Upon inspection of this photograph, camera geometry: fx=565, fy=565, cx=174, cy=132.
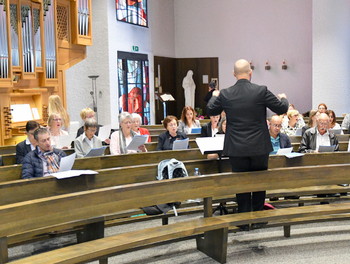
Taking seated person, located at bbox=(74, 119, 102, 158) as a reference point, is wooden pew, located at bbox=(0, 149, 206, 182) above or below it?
below

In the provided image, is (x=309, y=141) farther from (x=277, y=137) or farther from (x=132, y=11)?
(x=132, y=11)

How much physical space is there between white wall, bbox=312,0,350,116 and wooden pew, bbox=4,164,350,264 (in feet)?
33.7

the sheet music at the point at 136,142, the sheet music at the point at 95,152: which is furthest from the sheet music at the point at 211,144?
the sheet music at the point at 136,142

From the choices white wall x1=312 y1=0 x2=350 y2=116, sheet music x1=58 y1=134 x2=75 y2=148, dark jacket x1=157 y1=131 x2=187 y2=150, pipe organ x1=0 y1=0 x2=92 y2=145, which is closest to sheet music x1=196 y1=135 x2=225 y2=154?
dark jacket x1=157 y1=131 x2=187 y2=150

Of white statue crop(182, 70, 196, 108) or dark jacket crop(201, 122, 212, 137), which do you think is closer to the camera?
dark jacket crop(201, 122, 212, 137)

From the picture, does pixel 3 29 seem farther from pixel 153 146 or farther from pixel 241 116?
pixel 241 116

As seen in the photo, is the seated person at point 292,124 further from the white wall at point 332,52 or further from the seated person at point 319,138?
the white wall at point 332,52

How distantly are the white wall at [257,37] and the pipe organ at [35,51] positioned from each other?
6927mm

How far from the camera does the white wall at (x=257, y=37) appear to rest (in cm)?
1789

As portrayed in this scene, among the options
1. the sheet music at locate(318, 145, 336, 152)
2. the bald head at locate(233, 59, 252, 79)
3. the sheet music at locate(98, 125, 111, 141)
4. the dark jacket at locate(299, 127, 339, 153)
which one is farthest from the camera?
the sheet music at locate(98, 125, 111, 141)

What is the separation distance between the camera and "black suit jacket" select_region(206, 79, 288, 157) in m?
4.95

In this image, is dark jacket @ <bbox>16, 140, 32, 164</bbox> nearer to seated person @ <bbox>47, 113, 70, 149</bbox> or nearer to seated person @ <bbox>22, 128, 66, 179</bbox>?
seated person @ <bbox>22, 128, 66, 179</bbox>

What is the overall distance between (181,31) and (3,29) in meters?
9.96

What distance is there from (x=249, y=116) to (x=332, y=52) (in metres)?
10.9
